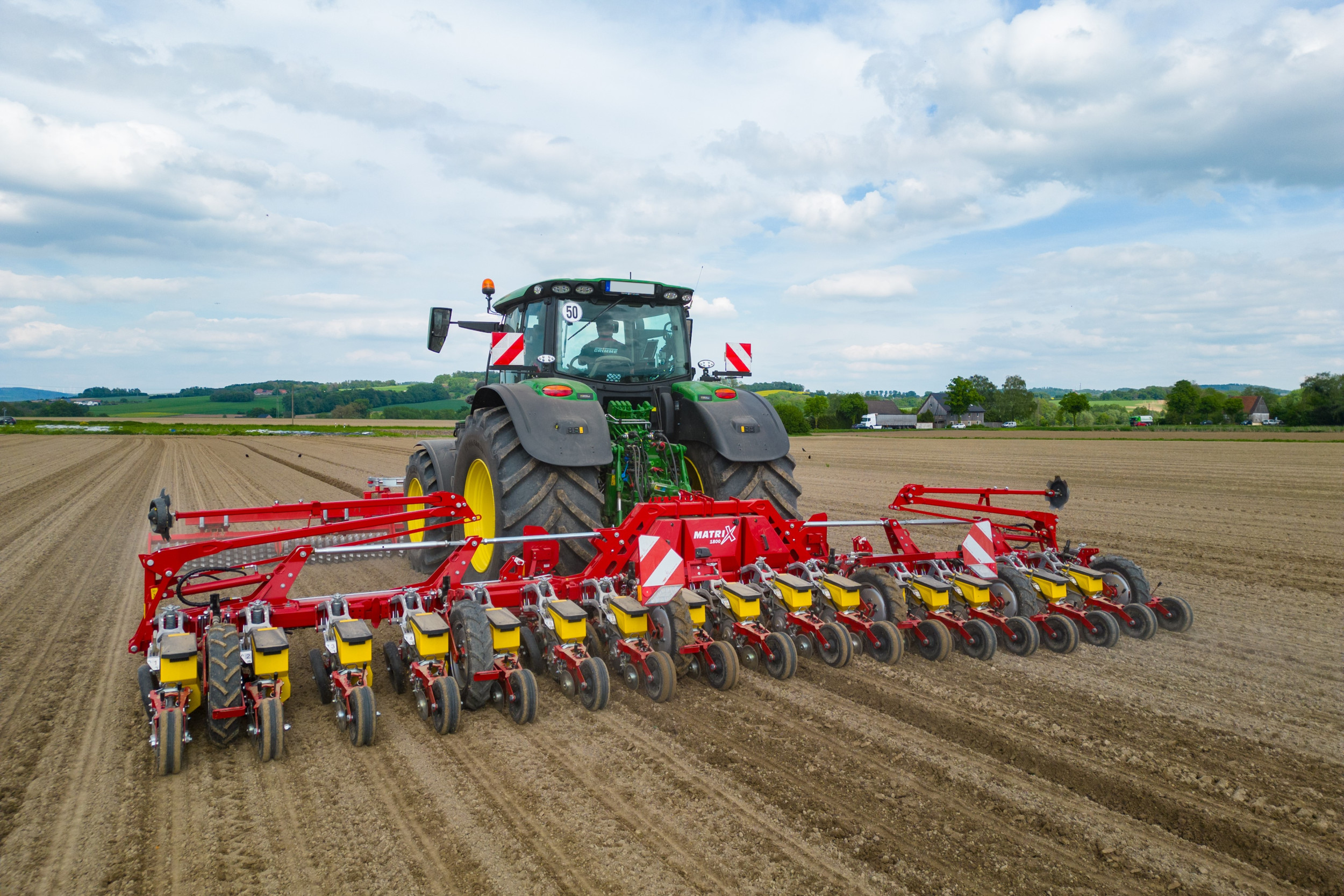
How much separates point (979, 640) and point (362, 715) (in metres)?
3.38

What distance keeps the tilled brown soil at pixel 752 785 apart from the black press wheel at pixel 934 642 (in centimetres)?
10

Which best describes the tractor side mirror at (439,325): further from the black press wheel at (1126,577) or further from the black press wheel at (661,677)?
the black press wheel at (1126,577)

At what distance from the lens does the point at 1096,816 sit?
9.30 feet

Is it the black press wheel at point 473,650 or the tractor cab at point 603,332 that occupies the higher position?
the tractor cab at point 603,332

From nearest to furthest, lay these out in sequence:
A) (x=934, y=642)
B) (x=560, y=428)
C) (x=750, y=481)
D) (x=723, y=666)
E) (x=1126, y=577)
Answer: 1. (x=723, y=666)
2. (x=934, y=642)
3. (x=560, y=428)
4. (x=1126, y=577)
5. (x=750, y=481)

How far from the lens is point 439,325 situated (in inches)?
256

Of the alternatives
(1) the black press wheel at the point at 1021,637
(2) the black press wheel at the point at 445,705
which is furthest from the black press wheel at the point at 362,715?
(1) the black press wheel at the point at 1021,637

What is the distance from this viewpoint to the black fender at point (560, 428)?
4.88 m

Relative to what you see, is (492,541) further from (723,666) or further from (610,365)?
(610,365)

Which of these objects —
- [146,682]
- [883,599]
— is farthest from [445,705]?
[883,599]

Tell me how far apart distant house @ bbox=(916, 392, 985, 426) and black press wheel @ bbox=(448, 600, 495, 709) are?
87.2 m

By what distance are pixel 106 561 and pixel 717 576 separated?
7.02 m

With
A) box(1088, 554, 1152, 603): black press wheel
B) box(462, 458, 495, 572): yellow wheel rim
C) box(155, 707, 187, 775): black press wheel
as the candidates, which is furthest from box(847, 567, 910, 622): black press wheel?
box(155, 707, 187, 775): black press wheel

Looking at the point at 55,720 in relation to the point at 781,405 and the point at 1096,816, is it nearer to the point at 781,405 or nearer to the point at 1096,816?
the point at 1096,816
